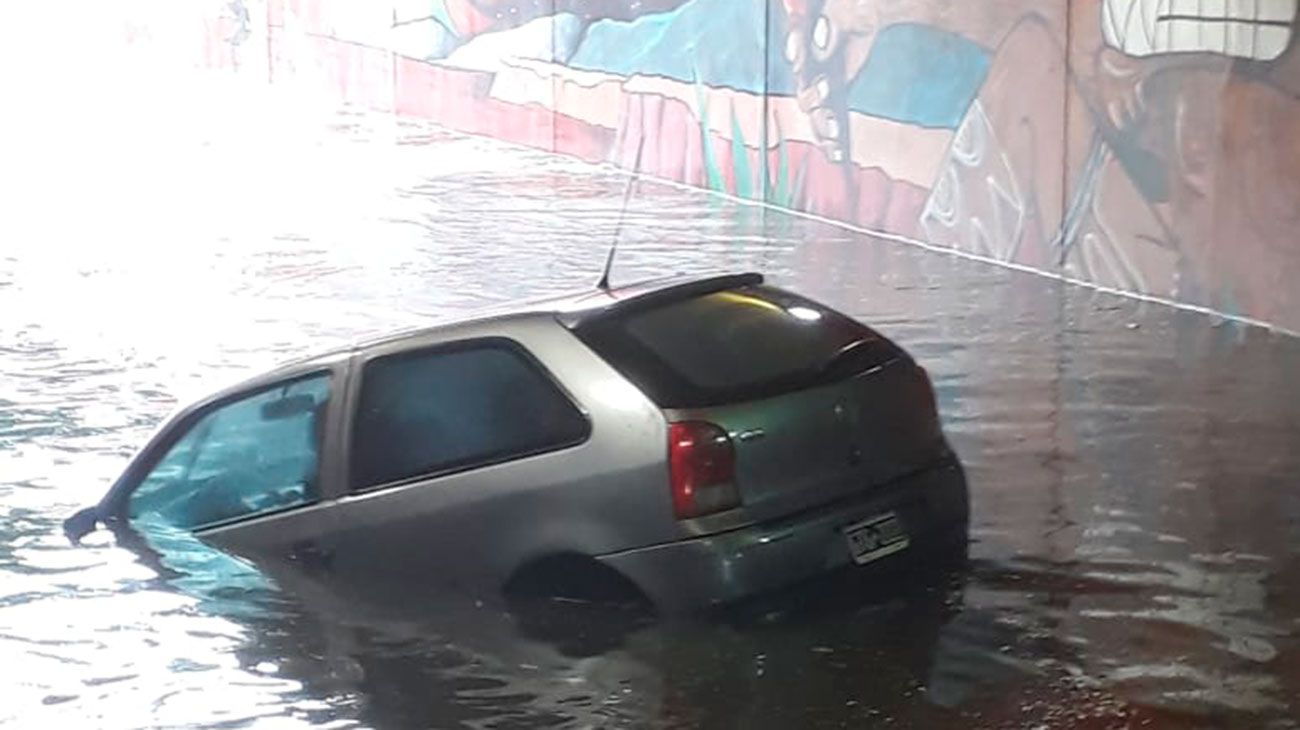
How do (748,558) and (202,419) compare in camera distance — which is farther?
(202,419)

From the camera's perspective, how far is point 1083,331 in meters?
14.2

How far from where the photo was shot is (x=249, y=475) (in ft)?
28.6

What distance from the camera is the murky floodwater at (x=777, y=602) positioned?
7.38 meters

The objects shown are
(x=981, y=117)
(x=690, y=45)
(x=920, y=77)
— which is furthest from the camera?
(x=690, y=45)

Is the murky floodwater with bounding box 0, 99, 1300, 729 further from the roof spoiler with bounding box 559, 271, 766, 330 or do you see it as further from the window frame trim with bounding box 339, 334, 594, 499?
the roof spoiler with bounding box 559, 271, 766, 330

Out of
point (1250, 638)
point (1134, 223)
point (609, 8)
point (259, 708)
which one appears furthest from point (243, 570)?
point (609, 8)

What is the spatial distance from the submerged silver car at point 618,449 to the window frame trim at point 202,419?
1cm

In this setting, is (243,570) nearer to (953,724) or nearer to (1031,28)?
(953,724)

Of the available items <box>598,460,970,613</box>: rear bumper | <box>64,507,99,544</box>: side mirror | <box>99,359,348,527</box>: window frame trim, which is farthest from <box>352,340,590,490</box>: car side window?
<box>64,507,99,544</box>: side mirror

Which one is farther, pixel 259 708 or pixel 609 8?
pixel 609 8

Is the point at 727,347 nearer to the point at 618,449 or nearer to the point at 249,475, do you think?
the point at 618,449

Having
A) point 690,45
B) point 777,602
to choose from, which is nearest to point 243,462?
point 777,602

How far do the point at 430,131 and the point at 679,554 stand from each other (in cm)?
2277

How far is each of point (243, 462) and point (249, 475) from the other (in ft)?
0.27
